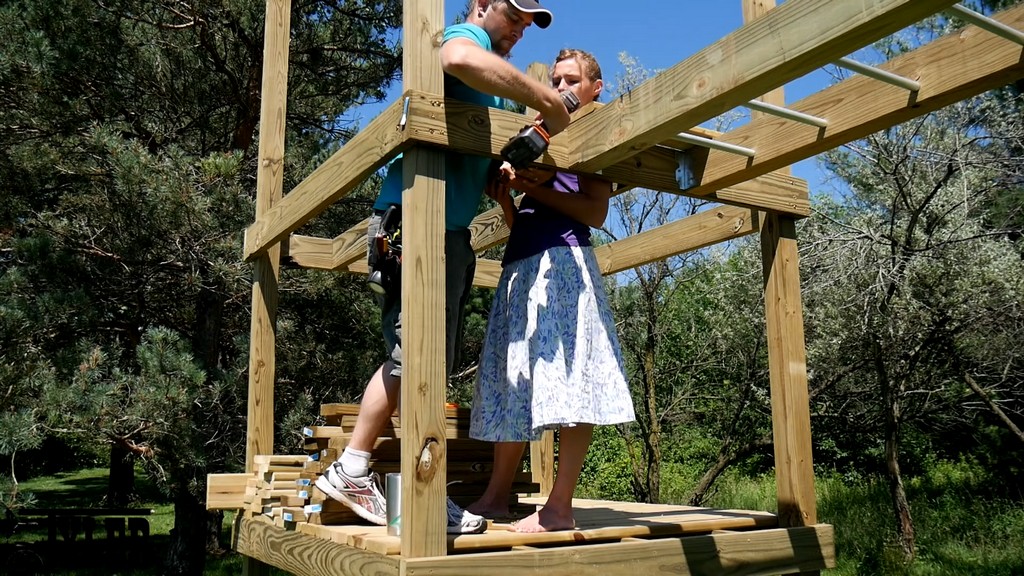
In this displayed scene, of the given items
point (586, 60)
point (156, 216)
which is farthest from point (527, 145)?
point (156, 216)

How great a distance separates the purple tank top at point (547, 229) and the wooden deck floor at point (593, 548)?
0.95 meters

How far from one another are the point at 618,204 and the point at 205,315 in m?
4.53

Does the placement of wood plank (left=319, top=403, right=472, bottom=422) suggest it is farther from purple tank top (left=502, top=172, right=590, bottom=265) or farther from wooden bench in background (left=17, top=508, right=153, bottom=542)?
wooden bench in background (left=17, top=508, right=153, bottom=542)

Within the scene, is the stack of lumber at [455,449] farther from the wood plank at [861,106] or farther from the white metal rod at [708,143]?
the white metal rod at [708,143]

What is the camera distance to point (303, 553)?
116 inches

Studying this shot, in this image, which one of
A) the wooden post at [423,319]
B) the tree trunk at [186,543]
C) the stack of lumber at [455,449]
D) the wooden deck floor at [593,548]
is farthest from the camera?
the tree trunk at [186,543]

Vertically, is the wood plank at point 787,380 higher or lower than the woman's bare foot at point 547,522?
higher

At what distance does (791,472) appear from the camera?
131 inches

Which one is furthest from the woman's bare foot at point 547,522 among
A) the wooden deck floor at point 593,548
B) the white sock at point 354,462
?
the white sock at point 354,462

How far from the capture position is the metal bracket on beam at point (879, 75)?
6.81 ft

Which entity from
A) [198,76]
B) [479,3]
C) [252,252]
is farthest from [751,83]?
[198,76]

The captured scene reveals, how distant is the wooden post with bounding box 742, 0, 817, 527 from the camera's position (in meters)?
3.32

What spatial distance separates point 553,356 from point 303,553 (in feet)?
3.69

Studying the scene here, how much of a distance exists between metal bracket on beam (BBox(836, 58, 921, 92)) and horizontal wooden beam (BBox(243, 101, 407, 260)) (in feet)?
3.91
